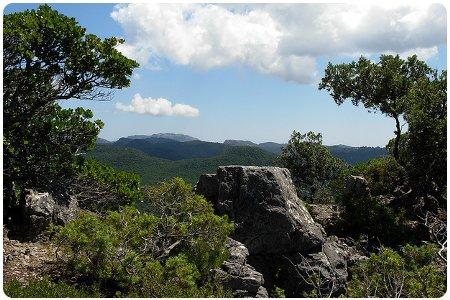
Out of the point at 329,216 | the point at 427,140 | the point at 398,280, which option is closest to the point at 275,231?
the point at 398,280

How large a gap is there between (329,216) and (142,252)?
18.7m

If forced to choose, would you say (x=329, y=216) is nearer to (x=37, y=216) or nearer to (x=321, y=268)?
(x=321, y=268)

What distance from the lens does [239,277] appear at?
17.5 meters

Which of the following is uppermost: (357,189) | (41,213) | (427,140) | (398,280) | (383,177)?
(427,140)

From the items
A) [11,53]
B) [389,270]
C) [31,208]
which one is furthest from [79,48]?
[389,270]

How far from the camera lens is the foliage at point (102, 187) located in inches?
904

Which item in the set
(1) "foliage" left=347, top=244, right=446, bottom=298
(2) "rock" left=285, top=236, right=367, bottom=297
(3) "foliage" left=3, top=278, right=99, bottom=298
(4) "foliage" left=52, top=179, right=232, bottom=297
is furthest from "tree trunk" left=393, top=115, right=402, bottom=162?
(3) "foliage" left=3, top=278, right=99, bottom=298

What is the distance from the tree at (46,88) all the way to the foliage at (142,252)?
7.48m

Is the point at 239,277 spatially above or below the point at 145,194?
below

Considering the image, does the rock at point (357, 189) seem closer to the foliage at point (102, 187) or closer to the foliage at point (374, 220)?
the foliage at point (374, 220)

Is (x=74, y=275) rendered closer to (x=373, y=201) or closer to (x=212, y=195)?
(x=212, y=195)

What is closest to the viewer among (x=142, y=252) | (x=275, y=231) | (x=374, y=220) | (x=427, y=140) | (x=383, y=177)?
(x=142, y=252)

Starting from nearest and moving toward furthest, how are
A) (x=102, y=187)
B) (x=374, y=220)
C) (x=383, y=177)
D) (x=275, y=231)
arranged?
(x=275, y=231) < (x=102, y=187) < (x=374, y=220) < (x=383, y=177)

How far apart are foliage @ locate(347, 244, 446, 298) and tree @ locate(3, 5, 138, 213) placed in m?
14.5
